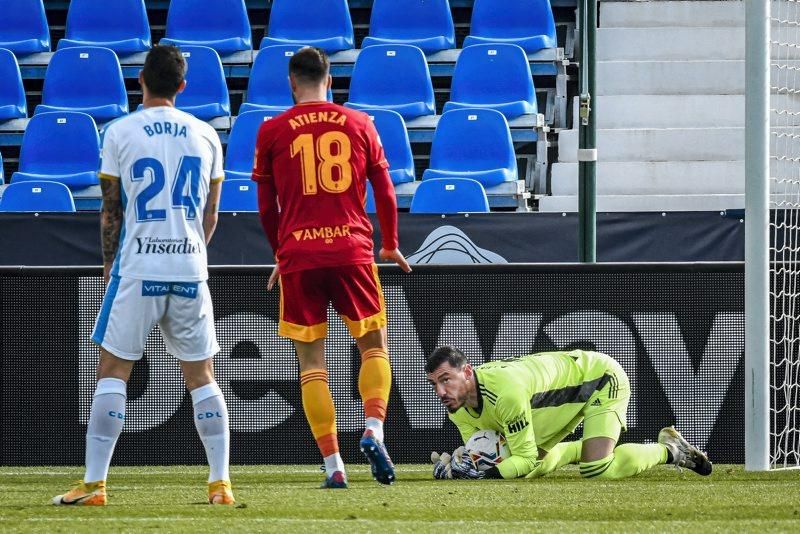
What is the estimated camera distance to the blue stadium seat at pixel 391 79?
12.6 meters

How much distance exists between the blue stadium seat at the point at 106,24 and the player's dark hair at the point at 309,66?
8009mm

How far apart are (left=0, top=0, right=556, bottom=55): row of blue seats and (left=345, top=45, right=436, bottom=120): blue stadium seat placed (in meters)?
0.53

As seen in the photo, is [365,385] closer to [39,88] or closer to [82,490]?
[82,490]

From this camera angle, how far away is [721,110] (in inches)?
513

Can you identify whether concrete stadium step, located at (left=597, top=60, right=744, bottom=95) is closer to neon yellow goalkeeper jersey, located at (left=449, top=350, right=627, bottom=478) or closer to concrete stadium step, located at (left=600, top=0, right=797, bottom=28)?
concrete stadium step, located at (left=600, top=0, right=797, bottom=28)

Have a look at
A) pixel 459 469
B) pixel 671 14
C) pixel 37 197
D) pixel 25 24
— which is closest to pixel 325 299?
pixel 459 469

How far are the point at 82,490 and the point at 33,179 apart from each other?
7.38 meters

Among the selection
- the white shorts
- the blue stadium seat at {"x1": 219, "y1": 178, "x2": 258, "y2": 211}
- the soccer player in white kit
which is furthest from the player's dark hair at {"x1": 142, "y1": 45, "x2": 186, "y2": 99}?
the blue stadium seat at {"x1": 219, "y1": 178, "x2": 258, "y2": 211}

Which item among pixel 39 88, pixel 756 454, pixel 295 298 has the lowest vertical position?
pixel 756 454

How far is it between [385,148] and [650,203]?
232 cm

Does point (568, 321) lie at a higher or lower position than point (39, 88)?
lower

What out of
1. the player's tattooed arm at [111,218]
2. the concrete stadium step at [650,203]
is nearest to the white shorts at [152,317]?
the player's tattooed arm at [111,218]

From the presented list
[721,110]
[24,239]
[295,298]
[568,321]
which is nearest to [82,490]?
Result: [295,298]

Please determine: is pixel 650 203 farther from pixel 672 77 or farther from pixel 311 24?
pixel 311 24
